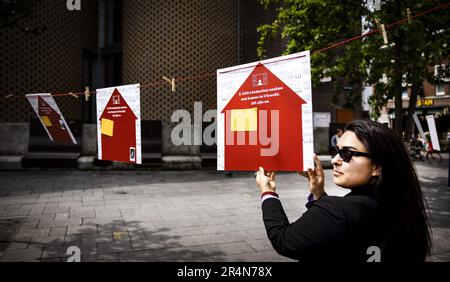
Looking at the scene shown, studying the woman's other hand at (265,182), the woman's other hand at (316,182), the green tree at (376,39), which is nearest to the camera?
the woman's other hand at (265,182)

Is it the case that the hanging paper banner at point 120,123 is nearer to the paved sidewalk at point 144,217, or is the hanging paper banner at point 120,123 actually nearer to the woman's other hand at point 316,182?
the paved sidewalk at point 144,217

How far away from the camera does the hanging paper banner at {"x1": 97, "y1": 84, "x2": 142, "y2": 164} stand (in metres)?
3.74

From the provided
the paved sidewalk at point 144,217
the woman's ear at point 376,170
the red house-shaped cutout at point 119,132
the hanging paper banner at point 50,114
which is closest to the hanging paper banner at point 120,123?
the red house-shaped cutout at point 119,132

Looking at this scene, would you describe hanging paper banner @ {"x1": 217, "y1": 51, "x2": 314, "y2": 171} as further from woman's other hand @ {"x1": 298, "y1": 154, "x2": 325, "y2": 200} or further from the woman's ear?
the woman's ear

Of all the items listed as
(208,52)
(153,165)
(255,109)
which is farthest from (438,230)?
(208,52)

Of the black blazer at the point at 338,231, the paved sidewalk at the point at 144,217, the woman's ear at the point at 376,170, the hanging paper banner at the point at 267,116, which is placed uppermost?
the hanging paper banner at the point at 267,116

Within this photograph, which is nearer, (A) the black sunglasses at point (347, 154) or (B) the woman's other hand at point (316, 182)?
(A) the black sunglasses at point (347, 154)

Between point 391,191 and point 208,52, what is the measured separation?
1436 cm

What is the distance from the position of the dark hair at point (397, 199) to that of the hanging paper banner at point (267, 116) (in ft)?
2.07

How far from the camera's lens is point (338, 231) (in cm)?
147

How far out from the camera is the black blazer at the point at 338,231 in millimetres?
1473

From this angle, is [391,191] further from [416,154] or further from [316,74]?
[416,154]

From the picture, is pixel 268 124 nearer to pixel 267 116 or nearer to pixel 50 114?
pixel 267 116

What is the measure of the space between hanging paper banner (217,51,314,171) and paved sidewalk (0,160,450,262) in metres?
2.22
